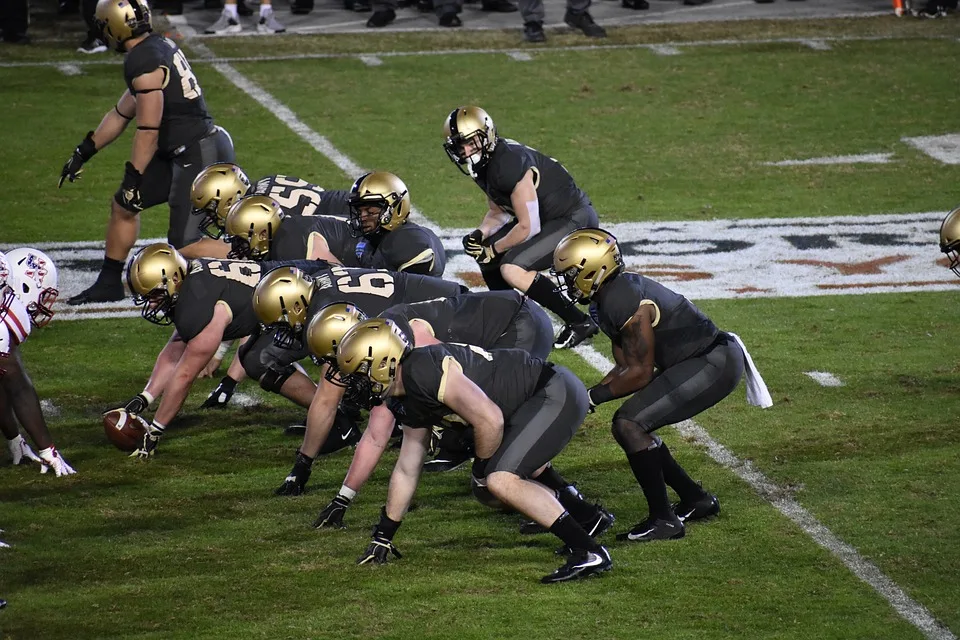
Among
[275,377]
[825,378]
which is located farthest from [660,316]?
[825,378]

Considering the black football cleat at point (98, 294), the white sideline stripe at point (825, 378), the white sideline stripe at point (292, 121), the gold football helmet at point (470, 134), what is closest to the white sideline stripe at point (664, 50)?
the white sideline stripe at point (292, 121)

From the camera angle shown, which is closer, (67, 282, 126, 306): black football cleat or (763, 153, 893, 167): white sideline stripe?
(67, 282, 126, 306): black football cleat

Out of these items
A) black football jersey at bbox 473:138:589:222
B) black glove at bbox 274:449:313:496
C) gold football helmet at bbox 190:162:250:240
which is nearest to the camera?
black glove at bbox 274:449:313:496

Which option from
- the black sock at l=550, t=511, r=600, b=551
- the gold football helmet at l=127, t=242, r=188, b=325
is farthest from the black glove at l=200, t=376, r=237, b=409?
the black sock at l=550, t=511, r=600, b=551

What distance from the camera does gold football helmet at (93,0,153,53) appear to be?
376 inches

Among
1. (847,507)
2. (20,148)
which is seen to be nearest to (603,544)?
(847,507)

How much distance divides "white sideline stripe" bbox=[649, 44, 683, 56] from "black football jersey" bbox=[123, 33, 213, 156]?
29.2 feet

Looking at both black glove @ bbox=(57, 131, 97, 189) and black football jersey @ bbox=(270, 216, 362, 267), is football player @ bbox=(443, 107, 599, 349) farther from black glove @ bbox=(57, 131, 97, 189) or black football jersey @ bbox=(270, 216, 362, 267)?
black glove @ bbox=(57, 131, 97, 189)

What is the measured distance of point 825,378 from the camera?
8.73m

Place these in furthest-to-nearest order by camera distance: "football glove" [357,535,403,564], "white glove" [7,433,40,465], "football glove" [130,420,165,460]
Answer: "football glove" [130,420,165,460]
"white glove" [7,433,40,465]
"football glove" [357,535,403,564]

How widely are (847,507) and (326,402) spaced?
242cm

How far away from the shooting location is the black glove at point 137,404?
794 centimetres

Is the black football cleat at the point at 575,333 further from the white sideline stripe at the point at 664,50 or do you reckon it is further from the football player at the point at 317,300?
the white sideline stripe at the point at 664,50

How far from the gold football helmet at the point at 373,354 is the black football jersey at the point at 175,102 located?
4464 millimetres
